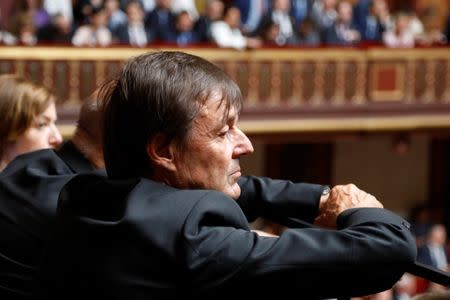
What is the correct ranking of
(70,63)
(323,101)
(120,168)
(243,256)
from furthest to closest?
(323,101) → (70,63) → (120,168) → (243,256)

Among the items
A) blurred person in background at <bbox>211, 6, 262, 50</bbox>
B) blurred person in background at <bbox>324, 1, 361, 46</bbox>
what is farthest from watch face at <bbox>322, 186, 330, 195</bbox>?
blurred person in background at <bbox>324, 1, 361, 46</bbox>

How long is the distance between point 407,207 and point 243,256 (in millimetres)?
13193

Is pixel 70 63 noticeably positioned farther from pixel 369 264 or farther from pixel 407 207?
pixel 369 264

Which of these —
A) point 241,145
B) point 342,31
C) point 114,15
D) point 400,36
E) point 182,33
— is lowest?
point 400,36

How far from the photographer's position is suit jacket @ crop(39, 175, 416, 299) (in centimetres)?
171

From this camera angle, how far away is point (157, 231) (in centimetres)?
174

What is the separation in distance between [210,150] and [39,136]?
5.24 ft

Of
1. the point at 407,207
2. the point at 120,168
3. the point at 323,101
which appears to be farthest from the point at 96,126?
the point at 407,207

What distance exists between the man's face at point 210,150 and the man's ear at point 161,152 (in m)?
0.01

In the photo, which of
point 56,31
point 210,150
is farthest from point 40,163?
point 56,31

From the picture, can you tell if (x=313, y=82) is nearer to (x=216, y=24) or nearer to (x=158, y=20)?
(x=216, y=24)

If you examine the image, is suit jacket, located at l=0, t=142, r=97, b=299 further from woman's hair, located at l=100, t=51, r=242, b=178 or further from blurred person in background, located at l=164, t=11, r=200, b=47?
blurred person in background, located at l=164, t=11, r=200, b=47

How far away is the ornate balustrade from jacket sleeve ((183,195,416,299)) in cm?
895

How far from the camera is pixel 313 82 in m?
11.8
